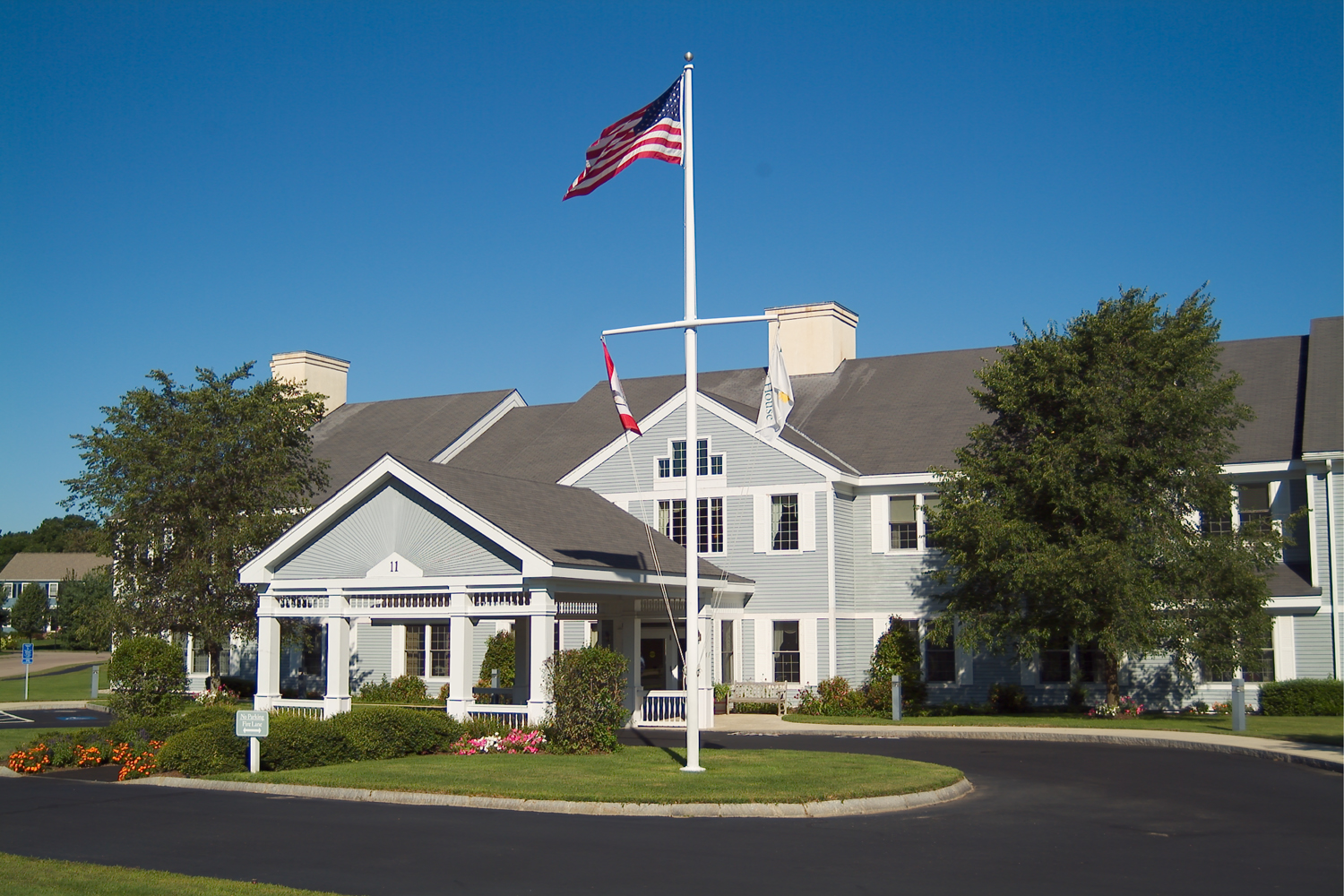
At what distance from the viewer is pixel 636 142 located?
17.9 m

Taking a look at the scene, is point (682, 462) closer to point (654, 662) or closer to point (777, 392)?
point (654, 662)

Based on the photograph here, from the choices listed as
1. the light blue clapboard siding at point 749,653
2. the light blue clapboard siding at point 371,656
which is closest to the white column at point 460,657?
the light blue clapboard siding at point 749,653

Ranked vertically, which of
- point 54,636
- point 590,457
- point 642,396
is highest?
point 642,396

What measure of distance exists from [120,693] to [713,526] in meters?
16.0

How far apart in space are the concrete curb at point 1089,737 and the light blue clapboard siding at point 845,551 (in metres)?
4.92

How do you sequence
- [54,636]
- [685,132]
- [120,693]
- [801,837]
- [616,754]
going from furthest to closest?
1. [54,636]
2. [120,693]
3. [616,754]
4. [685,132]
5. [801,837]

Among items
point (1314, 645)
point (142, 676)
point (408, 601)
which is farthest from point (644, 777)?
point (1314, 645)

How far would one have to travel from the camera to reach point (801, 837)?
41.4 ft

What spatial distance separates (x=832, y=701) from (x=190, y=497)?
1686 centimetres

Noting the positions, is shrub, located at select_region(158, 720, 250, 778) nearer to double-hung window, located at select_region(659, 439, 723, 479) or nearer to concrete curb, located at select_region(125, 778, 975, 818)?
concrete curb, located at select_region(125, 778, 975, 818)

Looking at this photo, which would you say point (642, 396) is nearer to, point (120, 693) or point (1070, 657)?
point (1070, 657)

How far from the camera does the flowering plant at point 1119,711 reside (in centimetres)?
2812

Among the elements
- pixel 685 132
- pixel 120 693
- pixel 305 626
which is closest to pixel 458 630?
pixel 120 693

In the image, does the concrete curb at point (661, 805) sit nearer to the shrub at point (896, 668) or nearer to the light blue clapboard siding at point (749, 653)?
the shrub at point (896, 668)
